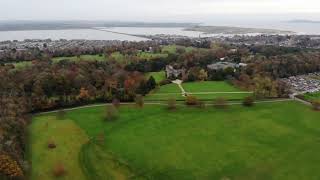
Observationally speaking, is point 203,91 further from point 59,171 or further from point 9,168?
point 9,168

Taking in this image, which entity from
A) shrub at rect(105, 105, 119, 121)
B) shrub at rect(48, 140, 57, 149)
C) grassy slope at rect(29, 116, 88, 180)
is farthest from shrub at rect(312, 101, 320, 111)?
shrub at rect(48, 140, 57, 149)

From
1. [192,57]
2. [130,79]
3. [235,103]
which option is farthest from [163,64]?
[235,103]

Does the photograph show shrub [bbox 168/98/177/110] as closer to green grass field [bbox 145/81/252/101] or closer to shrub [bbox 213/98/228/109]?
green grass field [bbox 145/81/252/101]

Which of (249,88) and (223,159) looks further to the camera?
(249,88)

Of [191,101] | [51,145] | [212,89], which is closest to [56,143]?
[51,145]

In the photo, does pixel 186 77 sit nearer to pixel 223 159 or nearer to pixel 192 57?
pixel 192 57

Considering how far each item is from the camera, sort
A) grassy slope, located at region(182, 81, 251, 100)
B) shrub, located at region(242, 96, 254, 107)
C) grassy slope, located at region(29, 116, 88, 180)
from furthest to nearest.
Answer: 1. grassy slope, located at region(182, 81, 251, 100)
2. shrub, located at region(242, 96, 254, 107)
3. grassy slope, located at region(29, 116, 88, 180)

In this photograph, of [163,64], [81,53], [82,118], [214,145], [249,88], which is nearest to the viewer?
[214,145]
